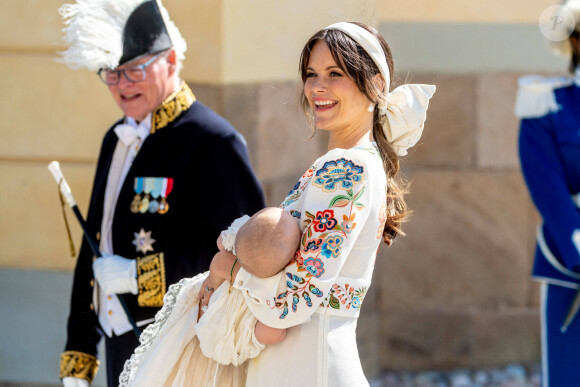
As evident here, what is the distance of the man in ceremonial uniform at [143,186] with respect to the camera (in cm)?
335

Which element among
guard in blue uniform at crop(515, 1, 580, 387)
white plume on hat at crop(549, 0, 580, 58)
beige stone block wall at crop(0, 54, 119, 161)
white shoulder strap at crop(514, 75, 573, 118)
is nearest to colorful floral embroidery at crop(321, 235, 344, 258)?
guard in blue uniform at crop(515, 1, 580, 387)

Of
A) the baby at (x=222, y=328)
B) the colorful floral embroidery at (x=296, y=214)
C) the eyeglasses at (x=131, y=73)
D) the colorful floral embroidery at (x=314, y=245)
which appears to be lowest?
the baby at (x=222, y=328)

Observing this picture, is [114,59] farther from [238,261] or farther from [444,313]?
[444,313]

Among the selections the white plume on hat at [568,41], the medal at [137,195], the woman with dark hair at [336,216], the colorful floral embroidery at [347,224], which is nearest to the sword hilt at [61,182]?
the medal at [137,195]

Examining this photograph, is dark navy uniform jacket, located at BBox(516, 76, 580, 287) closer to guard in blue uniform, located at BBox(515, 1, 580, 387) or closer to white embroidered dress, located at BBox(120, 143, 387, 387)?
guard in blue uniform, located at BBox(515, 1, 580, 387)

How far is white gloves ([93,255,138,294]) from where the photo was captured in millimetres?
3324

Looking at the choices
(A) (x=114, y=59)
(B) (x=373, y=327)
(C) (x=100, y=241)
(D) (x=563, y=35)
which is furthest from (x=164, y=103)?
(B) (x=373, y=327)

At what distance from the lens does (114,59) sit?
340 centimetres

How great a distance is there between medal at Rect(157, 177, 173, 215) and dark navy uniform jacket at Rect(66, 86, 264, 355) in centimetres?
1

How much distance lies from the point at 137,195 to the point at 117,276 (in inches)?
11.2

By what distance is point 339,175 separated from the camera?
2.39m

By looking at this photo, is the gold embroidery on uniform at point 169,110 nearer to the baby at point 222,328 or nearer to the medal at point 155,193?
the medal at point 155,193

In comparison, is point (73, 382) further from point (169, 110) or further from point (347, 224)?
point (347, 224)

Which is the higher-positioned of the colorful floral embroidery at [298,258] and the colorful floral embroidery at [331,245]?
the colorful floral embroidery at [331,245]
